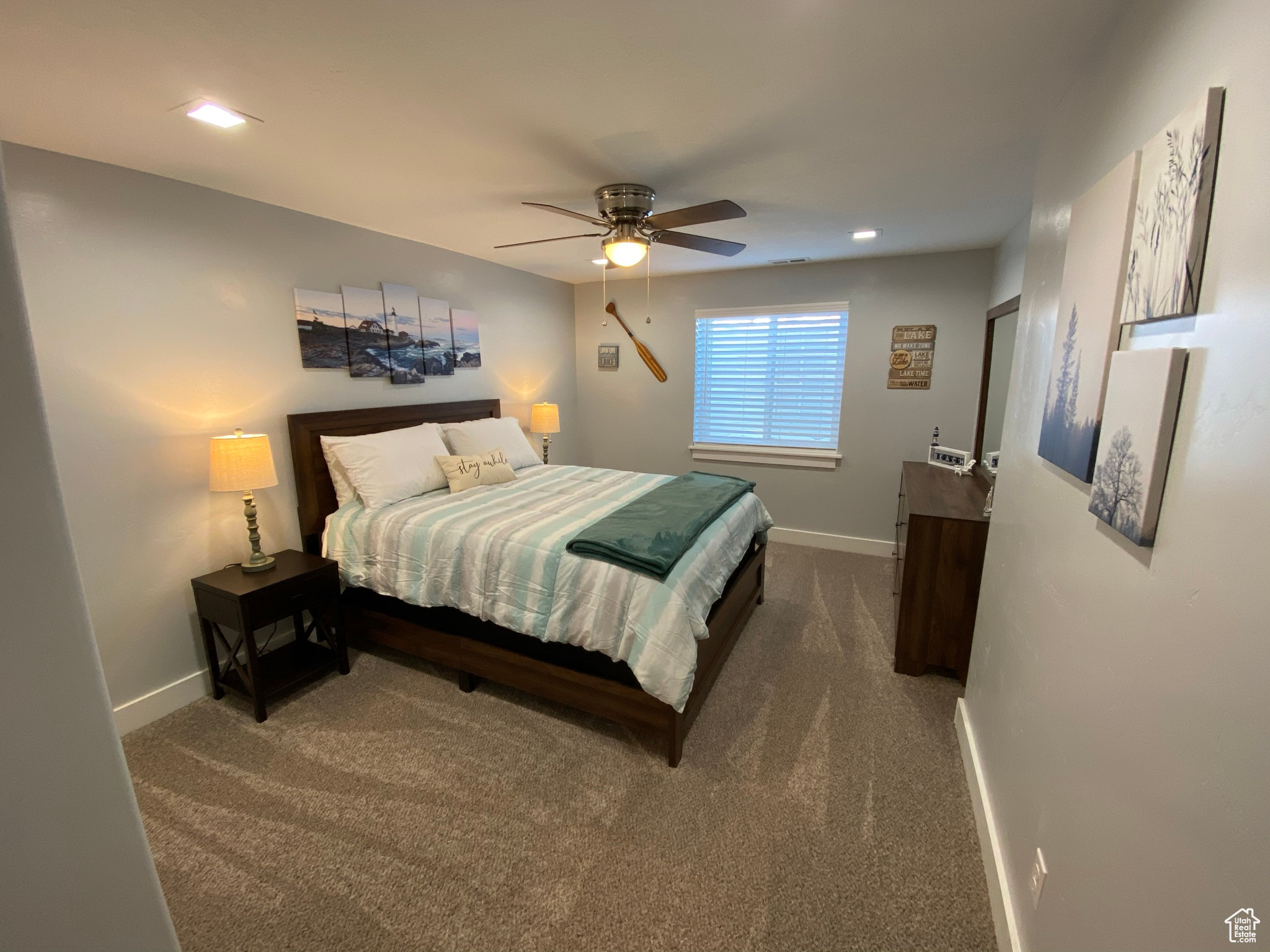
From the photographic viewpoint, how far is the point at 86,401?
6.64ft

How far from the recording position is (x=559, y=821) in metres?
1.78

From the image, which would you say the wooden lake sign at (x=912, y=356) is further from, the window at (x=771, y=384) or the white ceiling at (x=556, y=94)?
the white ceiling at (x=556, y=94)

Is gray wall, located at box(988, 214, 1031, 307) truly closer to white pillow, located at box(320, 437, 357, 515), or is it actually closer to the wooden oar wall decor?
the wooden oar wall decor

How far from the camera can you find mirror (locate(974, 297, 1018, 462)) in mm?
2834

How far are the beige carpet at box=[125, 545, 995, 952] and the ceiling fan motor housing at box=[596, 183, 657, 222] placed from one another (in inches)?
88.4

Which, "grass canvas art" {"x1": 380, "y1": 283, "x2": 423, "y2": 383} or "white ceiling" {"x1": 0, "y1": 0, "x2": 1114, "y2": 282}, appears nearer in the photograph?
"white ceiling" {"x1": 0, "y1": 0, "x2": 1114, "y2": 282}

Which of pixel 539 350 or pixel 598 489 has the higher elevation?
pixel 539 350

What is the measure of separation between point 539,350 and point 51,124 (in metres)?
3.01

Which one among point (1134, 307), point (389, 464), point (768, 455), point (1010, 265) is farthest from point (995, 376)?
point (389, 464)

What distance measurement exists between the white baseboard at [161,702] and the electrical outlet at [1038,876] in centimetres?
317

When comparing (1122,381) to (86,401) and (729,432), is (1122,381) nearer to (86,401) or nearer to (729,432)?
(86,401)

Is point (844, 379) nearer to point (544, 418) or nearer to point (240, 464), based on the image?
point (544, 418)

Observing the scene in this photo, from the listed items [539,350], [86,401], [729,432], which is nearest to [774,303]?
[729,432]

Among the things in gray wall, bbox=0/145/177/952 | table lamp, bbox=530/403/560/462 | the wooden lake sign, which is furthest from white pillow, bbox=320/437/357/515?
the wooden lake sign
